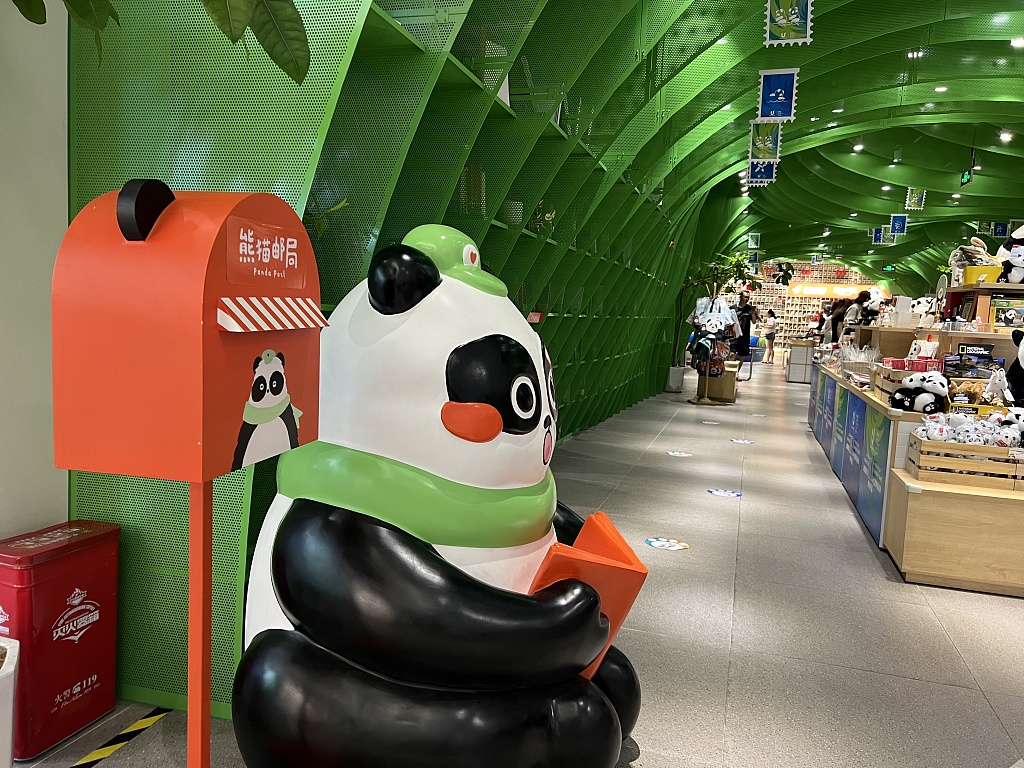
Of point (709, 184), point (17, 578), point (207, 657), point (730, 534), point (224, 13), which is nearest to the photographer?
point (224, 13)

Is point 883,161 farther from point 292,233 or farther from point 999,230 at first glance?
point 292,233

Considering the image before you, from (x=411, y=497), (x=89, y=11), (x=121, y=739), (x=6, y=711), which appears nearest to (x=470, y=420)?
(x=411, y=497)

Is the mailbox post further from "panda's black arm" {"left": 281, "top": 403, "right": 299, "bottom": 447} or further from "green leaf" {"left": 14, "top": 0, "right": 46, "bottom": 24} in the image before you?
"green leaf" {"left": 14, "top": 0, "right": 46, "bottom": 24}

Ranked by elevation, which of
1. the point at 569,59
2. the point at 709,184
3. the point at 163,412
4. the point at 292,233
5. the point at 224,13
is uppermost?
the point at 709,184

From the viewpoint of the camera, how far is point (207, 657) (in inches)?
60.9

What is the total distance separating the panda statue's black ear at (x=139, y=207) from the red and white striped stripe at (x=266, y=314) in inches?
8.6

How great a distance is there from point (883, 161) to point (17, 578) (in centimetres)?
1770

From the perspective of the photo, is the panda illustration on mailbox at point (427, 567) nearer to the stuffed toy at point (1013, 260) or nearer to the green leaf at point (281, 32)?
the green leaf at point (281, 32)

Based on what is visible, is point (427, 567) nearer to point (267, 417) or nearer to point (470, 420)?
point (470, 420)

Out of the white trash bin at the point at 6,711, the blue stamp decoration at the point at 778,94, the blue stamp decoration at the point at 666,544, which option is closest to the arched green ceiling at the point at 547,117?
the blue stamp decoration at the point at 778,94

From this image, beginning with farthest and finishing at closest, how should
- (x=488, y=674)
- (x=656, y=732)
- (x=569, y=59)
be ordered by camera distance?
1. (x=569, y=59)
2. (x=656, y=732)
3. (x=488, y=674)

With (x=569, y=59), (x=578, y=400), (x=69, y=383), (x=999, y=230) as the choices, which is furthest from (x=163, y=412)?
(x=999, y=230)

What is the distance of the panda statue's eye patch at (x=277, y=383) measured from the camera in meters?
1.65

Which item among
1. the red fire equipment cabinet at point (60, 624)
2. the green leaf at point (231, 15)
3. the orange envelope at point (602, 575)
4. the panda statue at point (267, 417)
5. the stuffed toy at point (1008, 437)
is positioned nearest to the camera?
the green leaf at point (231, 15)
